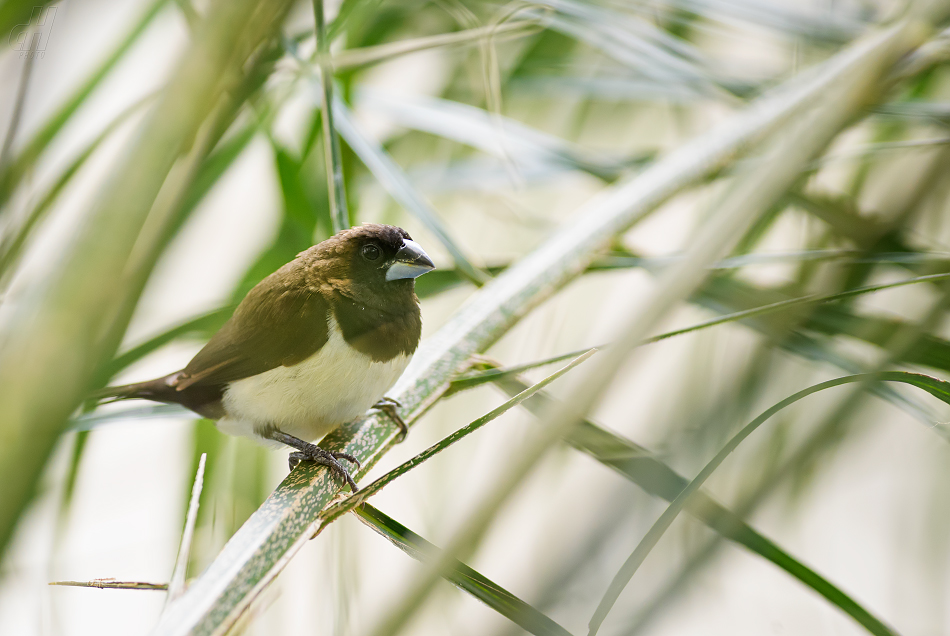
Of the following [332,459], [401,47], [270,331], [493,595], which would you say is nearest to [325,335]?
[270,331]

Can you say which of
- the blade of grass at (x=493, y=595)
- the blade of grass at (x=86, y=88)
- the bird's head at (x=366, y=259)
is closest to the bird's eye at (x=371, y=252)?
the bird's head at (x=366, y=259)

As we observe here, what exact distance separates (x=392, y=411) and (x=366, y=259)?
16 cm

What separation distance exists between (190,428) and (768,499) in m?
0.60

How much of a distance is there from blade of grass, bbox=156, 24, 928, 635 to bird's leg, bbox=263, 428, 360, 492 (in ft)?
0.05

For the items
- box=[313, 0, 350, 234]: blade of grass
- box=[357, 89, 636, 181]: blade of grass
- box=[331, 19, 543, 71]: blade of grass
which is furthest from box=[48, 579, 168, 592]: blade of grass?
box=[357, 89, 636, 181]: blade of grass

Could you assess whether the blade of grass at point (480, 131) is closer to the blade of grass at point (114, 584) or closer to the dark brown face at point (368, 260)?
the dark brown face at point (368, 260)

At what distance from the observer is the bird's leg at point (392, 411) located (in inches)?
19.0

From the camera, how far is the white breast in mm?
583

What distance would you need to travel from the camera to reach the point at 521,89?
93 cm

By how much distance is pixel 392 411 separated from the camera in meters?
0.52

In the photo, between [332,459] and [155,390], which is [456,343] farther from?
[155,390]

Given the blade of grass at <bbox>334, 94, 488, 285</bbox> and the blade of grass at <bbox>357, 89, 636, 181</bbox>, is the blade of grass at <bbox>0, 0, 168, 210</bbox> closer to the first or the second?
the blade of grass at <bbox>334, 94, 488, 285</bbox>

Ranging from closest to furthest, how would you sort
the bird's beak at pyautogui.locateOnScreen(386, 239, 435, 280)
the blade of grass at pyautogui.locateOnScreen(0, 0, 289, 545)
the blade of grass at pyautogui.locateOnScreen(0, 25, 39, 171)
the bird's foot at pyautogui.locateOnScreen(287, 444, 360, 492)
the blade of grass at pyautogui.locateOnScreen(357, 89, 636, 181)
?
1. the blade of grass at pyautogui.locateOnScreen(0, 0, 289, 545)
2. the blade of grass at pyautogui.locateOnScreen(0, 25, 39, 171)
3. the bird's foot at pyautogui.locateOnScreen(287, 444, 360, 492)
4. the bird's beak at pyautogui.locateOnScreen(386, 239, 435, 280)
5. the blade of grass at pyautogui.locateOnScreen(357, 89, 636, 181)

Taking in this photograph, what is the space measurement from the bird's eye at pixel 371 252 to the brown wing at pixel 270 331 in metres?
→ 0.06
